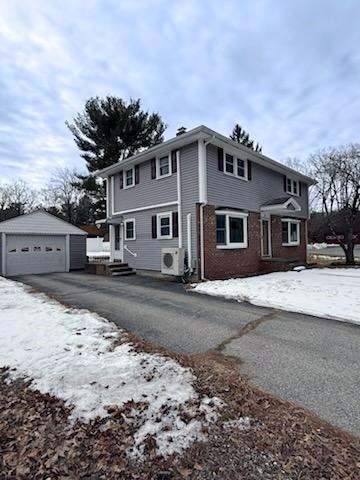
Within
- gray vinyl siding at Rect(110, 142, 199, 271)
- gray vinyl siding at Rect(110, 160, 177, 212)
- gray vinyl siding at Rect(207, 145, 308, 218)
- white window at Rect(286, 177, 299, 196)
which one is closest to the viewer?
gray vinyl siding at Rect(110, 142, 199, 271)

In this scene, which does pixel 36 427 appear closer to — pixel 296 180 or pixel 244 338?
pixel 244 338

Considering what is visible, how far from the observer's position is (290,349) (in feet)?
13.9

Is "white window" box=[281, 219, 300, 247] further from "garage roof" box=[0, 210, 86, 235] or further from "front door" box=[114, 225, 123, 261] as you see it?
"garage roof" box=[0, 210, 86, 235]

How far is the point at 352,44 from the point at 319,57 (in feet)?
3.31

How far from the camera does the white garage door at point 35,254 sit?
14.8 meters

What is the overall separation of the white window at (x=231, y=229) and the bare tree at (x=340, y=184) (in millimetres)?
8776

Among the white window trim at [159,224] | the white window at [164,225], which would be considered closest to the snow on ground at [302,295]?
the white window trim at [159,224]

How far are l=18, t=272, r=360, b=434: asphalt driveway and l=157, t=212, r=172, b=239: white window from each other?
14.0 ft

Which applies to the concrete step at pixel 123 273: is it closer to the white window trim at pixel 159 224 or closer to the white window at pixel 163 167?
the white window trim at pixel 159 224

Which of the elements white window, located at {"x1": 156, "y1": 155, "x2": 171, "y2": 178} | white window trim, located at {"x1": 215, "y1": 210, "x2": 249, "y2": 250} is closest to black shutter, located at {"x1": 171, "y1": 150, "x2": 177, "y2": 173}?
A: white window, located at {"x1": 156, "y1": 155, "x2": 171, "y2": 178}

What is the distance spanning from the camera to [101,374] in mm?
3293

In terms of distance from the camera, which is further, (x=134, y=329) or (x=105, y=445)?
(x=134, y=329)

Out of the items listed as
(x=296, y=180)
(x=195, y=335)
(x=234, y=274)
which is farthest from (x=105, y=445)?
(x=296, y=180)

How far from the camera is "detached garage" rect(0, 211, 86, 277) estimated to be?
14.6m
